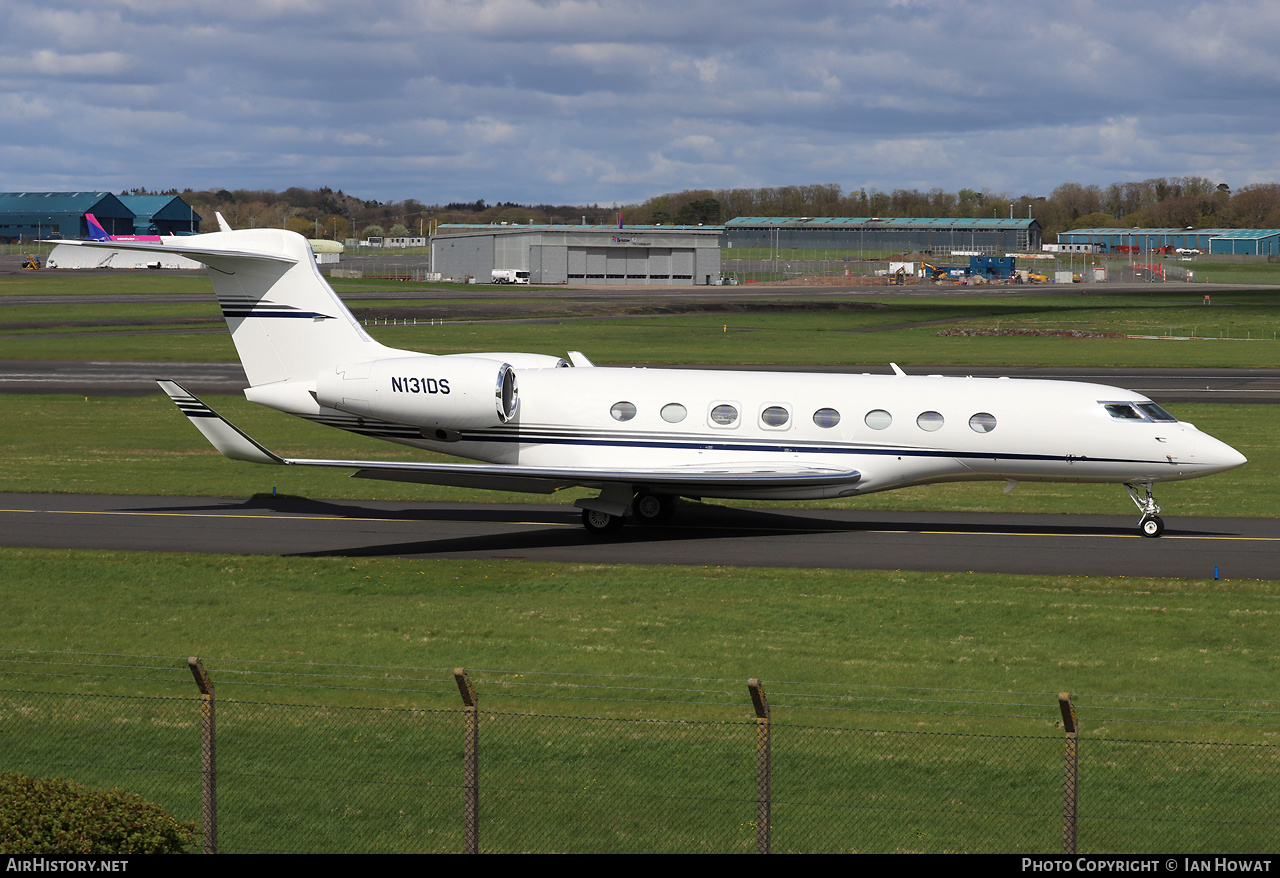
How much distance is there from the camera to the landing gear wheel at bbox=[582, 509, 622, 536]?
24.9 metres

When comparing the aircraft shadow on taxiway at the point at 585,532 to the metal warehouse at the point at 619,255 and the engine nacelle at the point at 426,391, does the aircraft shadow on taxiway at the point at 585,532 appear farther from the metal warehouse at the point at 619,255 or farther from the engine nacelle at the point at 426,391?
the metal warehouse at the point at 619,255

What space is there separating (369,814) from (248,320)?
53.2 feet

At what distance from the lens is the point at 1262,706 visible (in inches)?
573

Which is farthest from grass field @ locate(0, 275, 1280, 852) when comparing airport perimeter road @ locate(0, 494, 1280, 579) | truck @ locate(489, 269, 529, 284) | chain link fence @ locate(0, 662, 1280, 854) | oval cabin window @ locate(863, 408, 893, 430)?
truck @ locate(489, 269, 529, 284)

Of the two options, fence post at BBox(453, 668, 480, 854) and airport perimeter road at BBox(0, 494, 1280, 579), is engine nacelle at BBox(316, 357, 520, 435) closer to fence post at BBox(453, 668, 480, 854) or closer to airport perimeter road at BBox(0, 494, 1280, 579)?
airport perimeter road at BBox(0, 494, 1280, 579)

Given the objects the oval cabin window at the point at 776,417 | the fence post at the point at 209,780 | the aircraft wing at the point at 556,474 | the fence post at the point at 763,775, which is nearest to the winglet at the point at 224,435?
the aircraft wing at the point at 556,474

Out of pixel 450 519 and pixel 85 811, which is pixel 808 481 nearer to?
pixel 450 519

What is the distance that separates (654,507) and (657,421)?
7.13 feet

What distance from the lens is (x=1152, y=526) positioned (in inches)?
952

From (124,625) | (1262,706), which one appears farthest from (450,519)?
(1262,706)

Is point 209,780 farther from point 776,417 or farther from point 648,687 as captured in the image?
point 776,417

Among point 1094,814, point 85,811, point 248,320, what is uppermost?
point 248,320

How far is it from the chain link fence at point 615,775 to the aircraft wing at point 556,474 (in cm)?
822

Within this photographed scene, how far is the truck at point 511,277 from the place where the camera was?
459 ft
